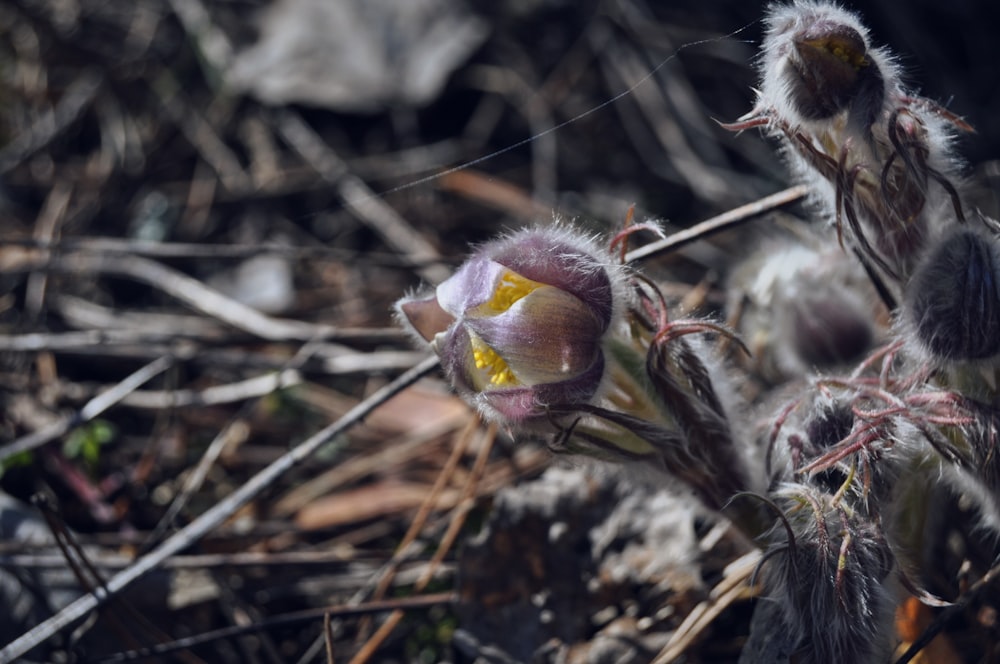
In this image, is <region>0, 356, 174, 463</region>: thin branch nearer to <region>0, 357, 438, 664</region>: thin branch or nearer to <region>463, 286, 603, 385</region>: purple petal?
<region>0, 357, 438, 664</region>: thin branch

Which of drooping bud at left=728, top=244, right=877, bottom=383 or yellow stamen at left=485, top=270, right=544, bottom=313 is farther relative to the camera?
drooping bud at left=728, top=244, right=877, bottom=383

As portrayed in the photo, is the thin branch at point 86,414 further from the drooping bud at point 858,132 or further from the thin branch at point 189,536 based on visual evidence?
the drooping bud at point 858,132

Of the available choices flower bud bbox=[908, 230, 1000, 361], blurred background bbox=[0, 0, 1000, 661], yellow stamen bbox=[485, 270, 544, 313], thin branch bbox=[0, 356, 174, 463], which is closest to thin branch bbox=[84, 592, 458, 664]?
blurred background bbox=[0, 0, 1000, 661]

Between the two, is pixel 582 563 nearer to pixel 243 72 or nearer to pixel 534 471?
pixel 534 471

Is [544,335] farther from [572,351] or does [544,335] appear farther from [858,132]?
[858,132]

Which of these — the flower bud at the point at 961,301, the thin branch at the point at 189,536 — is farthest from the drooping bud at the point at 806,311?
the thin branch at the point at 189,536

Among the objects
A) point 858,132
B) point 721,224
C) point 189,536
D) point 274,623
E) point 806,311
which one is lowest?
point 274,623

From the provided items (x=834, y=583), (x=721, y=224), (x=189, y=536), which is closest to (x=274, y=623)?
(x=189, y=536)

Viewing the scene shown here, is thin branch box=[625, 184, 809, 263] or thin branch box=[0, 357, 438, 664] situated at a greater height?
thin branch box=[625, 184, 809, 263]
